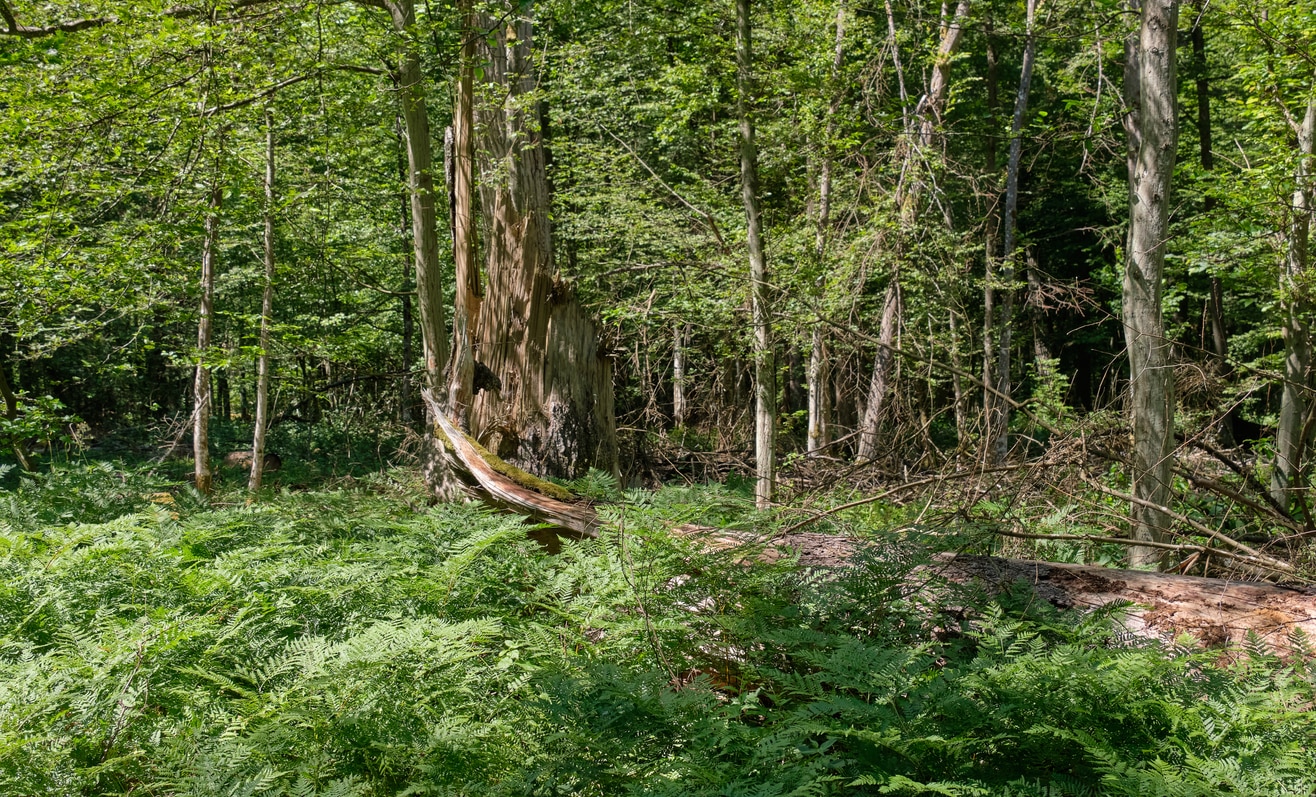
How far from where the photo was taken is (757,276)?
305 inches

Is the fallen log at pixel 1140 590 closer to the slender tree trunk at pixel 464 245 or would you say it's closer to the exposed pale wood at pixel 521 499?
the exposed pale wood at pixel 521 499

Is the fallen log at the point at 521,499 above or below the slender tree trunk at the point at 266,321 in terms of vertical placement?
below

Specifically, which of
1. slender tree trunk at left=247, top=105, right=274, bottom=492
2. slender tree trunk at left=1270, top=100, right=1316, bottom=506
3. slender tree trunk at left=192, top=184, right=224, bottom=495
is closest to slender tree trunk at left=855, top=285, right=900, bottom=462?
slender tree trunk at left=1270, top=100, right=1316, bottom=506

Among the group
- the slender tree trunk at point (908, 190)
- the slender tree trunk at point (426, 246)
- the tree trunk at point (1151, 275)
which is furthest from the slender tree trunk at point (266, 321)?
the tree trunk at point (1151, 275)

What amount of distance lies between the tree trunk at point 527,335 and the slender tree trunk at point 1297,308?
646cm

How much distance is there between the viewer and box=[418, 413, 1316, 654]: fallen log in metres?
4.16

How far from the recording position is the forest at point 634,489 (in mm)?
2814

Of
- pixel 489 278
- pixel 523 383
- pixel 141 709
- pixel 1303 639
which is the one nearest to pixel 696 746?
pixel 141 709

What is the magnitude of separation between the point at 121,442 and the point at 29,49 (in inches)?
613

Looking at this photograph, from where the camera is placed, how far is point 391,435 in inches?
600

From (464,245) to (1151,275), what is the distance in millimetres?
6173

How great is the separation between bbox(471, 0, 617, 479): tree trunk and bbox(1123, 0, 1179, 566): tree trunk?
14.8 ft

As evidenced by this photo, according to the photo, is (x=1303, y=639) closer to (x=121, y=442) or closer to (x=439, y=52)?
(x=439, y=52)

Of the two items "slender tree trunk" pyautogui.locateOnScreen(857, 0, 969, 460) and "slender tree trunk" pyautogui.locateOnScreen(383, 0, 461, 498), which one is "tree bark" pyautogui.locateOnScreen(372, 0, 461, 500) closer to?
"slender tree trunk" pyautogui.locateOnScreen(383, 0, 461, 498)
